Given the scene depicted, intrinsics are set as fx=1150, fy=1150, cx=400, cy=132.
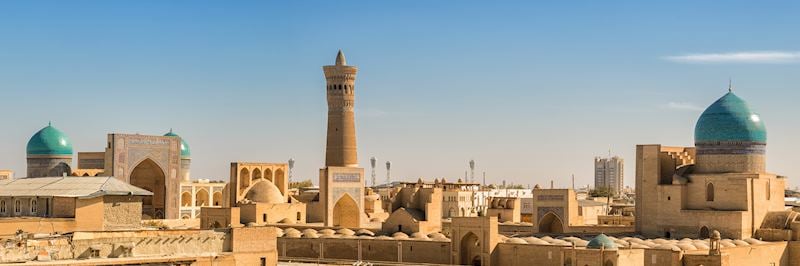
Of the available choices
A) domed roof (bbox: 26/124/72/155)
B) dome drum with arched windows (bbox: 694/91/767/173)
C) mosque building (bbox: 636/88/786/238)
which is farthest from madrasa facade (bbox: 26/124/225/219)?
dome drum with arched windows (bbox: 694/91/767/173)

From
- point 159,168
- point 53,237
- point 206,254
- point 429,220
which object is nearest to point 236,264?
point 206,254

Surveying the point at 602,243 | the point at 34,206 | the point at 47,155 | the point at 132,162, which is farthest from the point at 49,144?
the point at 602,243

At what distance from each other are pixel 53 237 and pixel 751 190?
2568cm

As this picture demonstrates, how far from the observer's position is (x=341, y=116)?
59.5m

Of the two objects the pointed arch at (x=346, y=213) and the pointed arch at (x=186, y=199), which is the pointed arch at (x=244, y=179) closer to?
the pointed arch at (x=346, y=213)

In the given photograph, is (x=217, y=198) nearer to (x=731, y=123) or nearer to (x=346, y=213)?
(x=346, y=213)

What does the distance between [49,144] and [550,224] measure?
24.8 metres

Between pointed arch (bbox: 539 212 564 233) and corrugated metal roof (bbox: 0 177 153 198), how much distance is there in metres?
18.7

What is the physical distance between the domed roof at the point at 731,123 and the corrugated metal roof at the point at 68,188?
21718mm

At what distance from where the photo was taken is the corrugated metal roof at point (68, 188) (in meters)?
35.6

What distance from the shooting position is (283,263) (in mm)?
39656

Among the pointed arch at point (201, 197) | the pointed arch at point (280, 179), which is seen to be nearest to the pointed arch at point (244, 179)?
the pointed arch at point (280, 179)

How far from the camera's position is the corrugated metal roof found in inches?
1400

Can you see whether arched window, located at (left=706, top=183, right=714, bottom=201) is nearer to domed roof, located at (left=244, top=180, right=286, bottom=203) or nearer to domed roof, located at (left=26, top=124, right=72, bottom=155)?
domed roof, located at (left=244, top=180, right=286, bottom=203)
